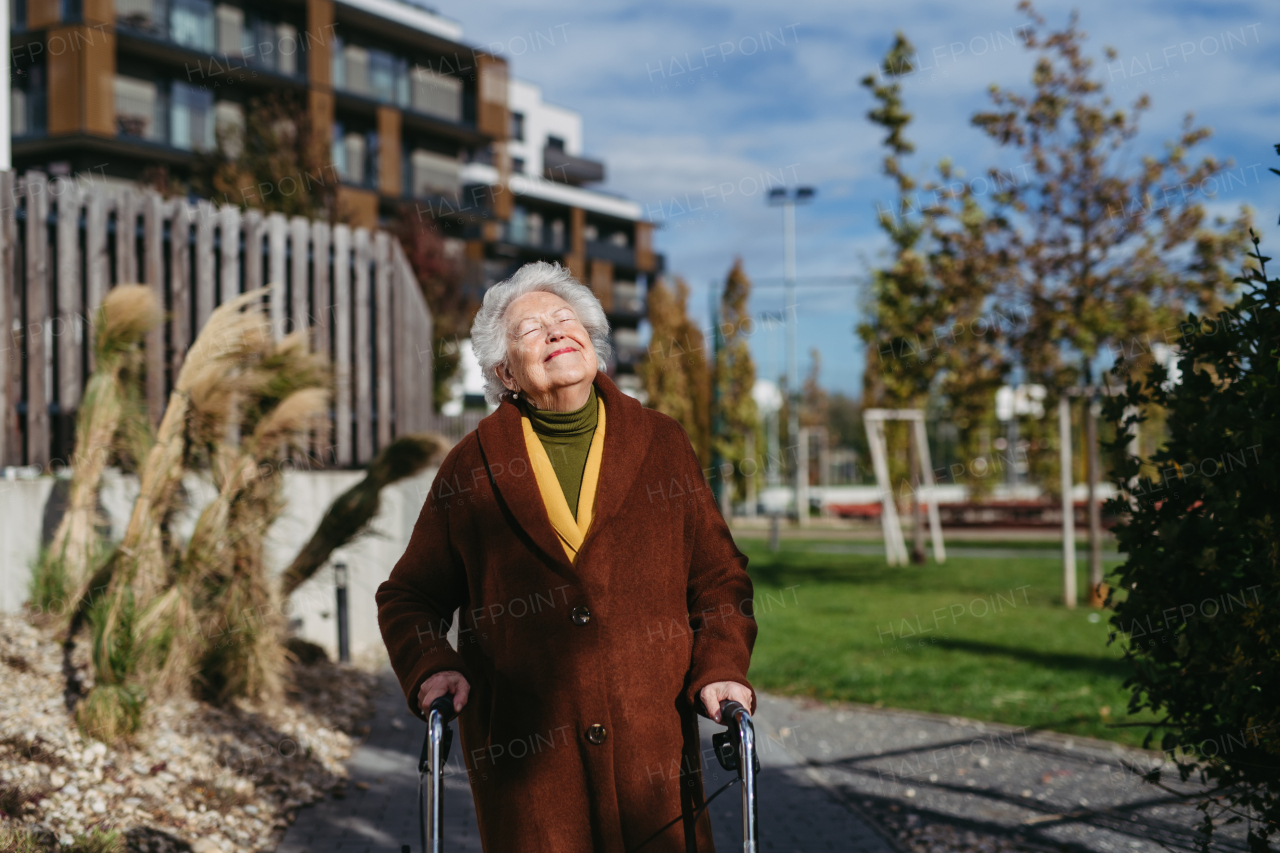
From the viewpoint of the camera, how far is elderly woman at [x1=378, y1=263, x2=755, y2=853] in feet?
8.36

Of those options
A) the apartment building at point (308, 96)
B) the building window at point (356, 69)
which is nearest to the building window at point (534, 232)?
the apartment building at point (308, 96)

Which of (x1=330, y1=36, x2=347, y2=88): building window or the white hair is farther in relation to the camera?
(x1=330, y1=36, x2=347, y2=88): building window

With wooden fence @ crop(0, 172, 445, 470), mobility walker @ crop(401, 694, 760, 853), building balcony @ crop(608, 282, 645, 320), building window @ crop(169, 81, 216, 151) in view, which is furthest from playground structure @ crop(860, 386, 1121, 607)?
building balcony @ crop(608, 282, 645, 320)

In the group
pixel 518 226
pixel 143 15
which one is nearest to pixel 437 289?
pixel 143 15

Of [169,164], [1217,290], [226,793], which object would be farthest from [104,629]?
[169,164]

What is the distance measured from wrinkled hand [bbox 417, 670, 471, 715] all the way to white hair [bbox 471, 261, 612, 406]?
81 cm

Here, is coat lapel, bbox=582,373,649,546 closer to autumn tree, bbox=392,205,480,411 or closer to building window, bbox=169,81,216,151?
autumn tree, bbox=392,205,480,411

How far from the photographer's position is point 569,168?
56812 millimetres

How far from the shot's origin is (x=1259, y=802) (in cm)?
309

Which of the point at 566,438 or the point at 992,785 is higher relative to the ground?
the point at 566,438

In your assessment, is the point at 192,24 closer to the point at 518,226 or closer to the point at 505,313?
the point at 518,226

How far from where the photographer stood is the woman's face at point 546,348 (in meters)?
2.71

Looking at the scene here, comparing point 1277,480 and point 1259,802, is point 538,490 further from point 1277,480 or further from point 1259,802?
point 1259,802

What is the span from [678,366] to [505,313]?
33.4 metres
